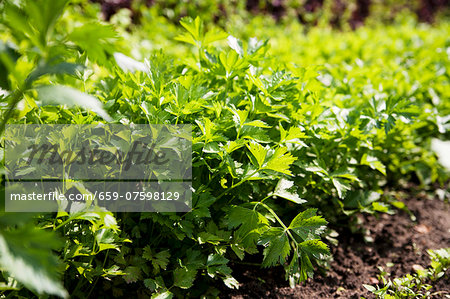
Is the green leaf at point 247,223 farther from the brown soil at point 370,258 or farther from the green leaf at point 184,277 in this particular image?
the brown soil at point 370,258

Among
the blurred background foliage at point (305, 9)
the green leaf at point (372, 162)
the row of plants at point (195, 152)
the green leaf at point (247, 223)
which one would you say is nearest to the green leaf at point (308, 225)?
the row of plants at point (195, 152)

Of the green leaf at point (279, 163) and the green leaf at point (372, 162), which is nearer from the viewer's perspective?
the green leaf at point (279, 163)

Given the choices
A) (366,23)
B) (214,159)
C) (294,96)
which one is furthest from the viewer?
(366,23)

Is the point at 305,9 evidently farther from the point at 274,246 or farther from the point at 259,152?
the point at 274,246

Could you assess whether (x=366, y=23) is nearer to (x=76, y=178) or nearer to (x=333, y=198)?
(x=333, y=198)

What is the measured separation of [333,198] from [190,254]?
901 millimetres

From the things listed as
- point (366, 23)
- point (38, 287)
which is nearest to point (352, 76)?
point (38, 287)

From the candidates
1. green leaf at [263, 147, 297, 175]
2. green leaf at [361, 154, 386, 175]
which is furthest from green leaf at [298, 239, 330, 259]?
green leaf at [361, 154, 386, 175]

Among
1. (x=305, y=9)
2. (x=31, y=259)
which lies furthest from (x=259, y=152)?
(x=305, y=9)

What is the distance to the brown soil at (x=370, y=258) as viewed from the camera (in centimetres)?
172

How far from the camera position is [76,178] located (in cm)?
141

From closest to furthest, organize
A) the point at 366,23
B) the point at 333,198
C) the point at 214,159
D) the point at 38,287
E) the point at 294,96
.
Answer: the point at 38,287 → the point at 214,159 → the point at 294,96 → the point at 333,198 → the point at 366,23

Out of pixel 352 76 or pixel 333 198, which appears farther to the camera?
pixel 352 76

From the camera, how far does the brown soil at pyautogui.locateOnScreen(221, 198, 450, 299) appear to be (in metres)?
1.72
